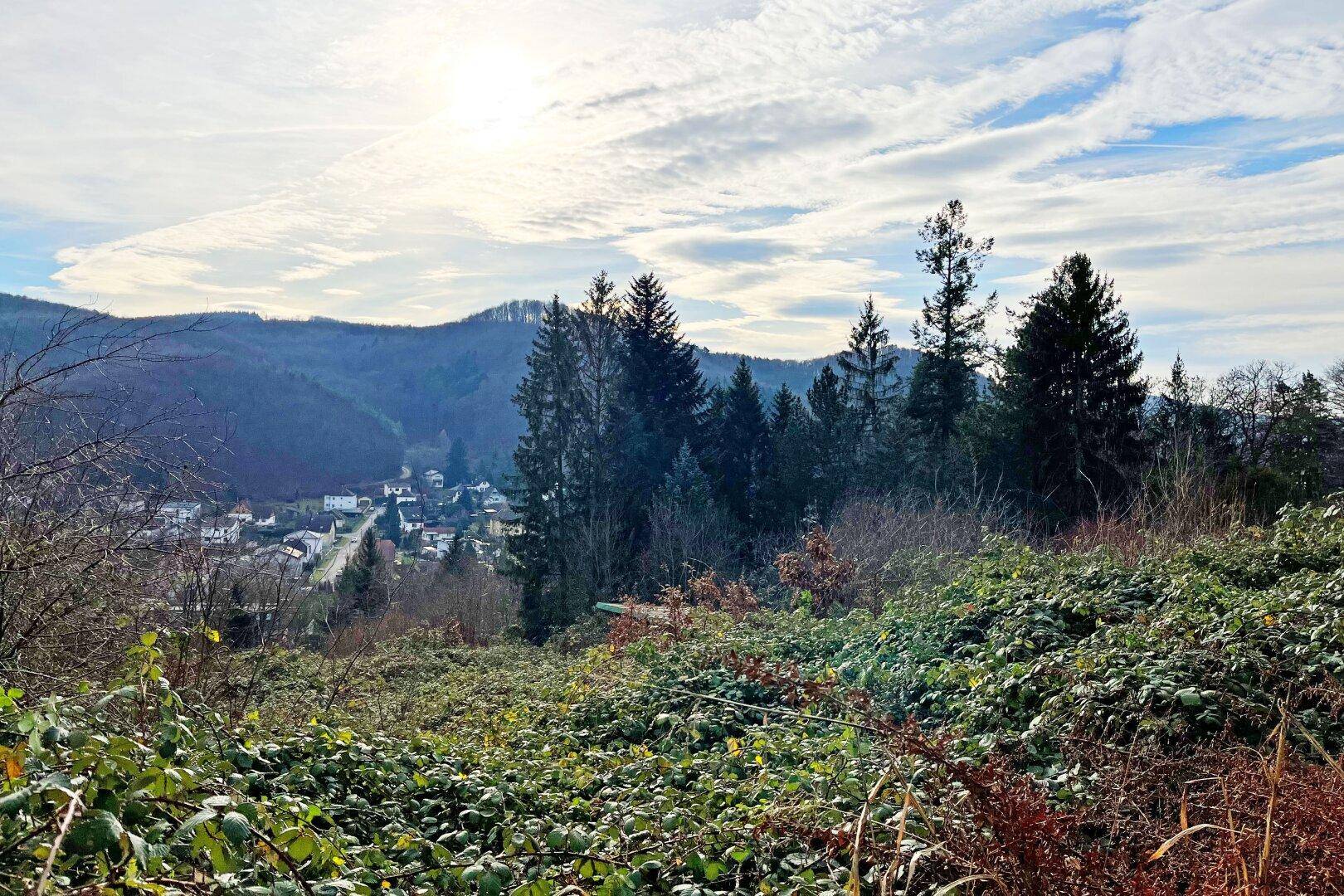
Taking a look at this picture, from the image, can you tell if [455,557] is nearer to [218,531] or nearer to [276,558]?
[276,558]

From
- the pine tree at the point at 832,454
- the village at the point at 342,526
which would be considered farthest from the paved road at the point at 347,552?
the pine tree at the point at 832,454

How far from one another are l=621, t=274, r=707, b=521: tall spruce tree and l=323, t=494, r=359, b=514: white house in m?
45.6

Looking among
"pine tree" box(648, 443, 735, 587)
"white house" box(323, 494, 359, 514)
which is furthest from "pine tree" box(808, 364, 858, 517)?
"white house" box(323, 494, 359, 514)

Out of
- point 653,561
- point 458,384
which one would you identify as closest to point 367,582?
point 653,561

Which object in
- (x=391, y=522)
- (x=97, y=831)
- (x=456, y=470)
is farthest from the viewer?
(x=456, y=470)

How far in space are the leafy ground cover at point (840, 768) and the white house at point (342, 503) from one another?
67.7 meters

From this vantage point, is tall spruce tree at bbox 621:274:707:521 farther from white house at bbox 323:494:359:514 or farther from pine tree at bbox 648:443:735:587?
white house at bbox 323:494:359:514

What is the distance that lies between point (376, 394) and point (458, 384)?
43.1 feet

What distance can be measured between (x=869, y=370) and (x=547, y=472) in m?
15.0

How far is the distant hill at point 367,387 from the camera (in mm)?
75562

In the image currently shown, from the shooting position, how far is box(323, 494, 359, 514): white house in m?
71.0

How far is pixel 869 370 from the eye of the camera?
34.9m

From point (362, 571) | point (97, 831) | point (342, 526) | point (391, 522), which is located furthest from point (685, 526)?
point (391, 522)

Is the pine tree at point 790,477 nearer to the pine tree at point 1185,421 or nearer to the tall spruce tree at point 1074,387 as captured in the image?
the tall spruce tree at point 1074,387
